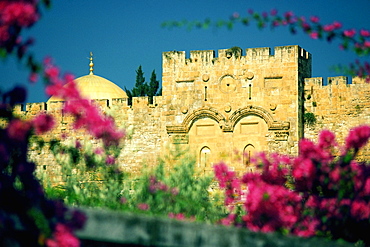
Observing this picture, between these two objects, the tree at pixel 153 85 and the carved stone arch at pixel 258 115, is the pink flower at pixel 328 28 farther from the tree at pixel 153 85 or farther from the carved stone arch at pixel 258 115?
the tree at pixel 153 85

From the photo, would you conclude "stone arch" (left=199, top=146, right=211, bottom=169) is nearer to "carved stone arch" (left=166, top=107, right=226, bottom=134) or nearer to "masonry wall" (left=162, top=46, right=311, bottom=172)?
"masonry wall" (left=162, top=46, right=311, bottom=172)

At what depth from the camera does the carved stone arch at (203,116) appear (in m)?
19.7

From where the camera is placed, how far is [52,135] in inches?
888

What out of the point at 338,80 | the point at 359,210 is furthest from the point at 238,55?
the point at 359,210

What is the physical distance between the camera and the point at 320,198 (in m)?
7.12

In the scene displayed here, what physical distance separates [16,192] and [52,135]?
18604mm

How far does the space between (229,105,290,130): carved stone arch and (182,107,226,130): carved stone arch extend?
35cm

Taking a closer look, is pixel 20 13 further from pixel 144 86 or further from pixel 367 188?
pixel 144 86

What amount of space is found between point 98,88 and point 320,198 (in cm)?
2342

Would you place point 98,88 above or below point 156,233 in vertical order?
above

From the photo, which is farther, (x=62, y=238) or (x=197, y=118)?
(x=197, y=118)

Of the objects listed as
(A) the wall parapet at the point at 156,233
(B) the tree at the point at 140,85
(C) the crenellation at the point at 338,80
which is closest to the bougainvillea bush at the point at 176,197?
(A) the wall parapet at the point at 156,233

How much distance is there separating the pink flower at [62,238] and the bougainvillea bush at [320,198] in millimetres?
2601

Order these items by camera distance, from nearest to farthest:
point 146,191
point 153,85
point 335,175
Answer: point 335,175 < point 146,191 < point 153,85
